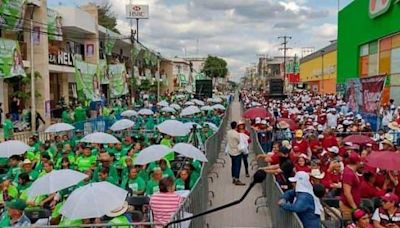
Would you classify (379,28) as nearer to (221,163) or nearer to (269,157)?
(221,163)

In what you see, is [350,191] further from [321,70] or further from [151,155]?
[321,70]

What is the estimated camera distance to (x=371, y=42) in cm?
3544

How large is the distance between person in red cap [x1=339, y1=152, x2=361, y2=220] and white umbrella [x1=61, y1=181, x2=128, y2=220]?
3591 mm

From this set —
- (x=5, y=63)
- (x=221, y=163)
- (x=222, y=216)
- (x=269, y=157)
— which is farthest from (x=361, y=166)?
(x=5, y=63)

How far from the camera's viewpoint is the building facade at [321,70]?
6338 cm

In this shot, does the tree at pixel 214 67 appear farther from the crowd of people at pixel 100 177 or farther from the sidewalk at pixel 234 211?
the sidewalk at pixel 234 211

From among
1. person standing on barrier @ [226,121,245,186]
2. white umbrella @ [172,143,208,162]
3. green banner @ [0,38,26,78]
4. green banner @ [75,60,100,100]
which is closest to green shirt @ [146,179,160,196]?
white umbrella @ [172,143,208,162]

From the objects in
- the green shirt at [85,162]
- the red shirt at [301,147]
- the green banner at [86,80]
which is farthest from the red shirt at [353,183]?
the green banner at [86,80]

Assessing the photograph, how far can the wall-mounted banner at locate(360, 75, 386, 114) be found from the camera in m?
22.6

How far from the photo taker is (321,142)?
14062mm

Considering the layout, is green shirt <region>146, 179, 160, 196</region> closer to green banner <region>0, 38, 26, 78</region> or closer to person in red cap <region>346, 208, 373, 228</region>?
person in red cap <region>346, 208, 373, 228</region>

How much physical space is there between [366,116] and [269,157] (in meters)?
13.9

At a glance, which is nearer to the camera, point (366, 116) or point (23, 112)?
point (366, 116)

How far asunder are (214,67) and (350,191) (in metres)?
Result: 120
